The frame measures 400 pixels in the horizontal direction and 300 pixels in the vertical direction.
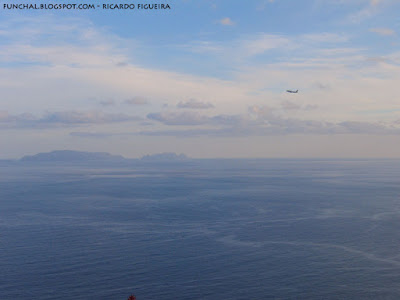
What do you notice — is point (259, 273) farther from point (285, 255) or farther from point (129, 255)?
point (129, 255)

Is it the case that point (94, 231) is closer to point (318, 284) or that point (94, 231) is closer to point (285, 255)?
point (285, 255)

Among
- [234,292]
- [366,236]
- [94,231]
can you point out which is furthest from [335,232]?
[94,231]

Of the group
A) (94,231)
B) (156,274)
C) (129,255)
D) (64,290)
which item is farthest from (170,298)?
(94,231)

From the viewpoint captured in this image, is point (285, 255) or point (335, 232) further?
point (335, 232)

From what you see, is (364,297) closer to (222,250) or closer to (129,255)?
(222,250)

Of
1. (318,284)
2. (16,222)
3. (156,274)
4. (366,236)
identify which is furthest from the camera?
(16,222)

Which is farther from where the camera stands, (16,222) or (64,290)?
(16,222)

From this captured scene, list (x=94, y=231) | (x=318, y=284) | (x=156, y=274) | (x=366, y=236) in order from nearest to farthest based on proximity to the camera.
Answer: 1. (x=318, y=284)
2. (x=156, y=274)
3. (x=366, y=236)
4. (x=94, y=231)

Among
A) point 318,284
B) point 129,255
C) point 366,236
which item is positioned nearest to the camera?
point 318,284

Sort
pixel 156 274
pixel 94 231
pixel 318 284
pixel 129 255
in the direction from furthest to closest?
pixel 94 231 < pixel 129 255 < pixel 156 274 < pixel 318 284
